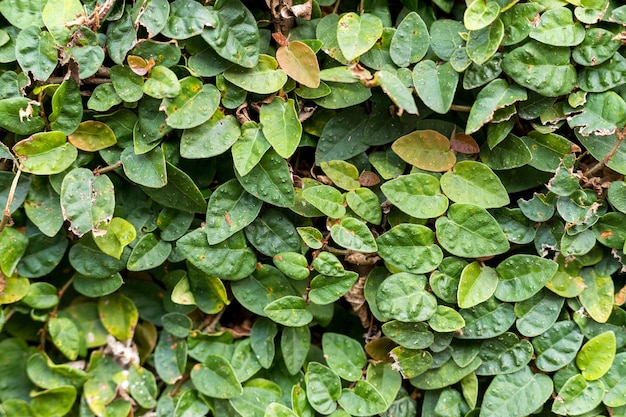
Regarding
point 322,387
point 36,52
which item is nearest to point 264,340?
point 322,387

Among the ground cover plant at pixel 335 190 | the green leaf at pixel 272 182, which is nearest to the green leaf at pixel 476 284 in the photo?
the ground cover plant at pixel 335 190

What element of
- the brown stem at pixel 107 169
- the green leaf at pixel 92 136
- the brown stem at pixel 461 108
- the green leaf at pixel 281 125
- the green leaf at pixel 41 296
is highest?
the brown stem at pixel 461 108

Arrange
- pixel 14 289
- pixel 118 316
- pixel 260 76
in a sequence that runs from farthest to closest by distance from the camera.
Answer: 1. pixel 118 316
2. pixel 14 289
3. pixel 260 76

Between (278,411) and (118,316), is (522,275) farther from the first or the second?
(118,316)

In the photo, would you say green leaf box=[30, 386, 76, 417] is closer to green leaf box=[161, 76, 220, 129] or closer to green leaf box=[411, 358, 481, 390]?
green leaf box=[161, 76, 220, 129]

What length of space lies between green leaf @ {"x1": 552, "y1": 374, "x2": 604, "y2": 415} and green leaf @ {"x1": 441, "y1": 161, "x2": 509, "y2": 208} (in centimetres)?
45

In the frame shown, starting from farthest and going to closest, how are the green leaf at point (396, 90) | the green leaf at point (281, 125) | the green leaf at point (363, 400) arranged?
the green leaf at point (363, 400), the green leaf at point (281, 125), the green leaf at point (396, 90)

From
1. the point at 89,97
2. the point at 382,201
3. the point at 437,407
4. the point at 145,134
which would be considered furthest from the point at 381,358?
the point at 89,97

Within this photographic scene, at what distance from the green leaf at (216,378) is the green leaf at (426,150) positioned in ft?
2.14

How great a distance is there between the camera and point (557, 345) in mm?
1282


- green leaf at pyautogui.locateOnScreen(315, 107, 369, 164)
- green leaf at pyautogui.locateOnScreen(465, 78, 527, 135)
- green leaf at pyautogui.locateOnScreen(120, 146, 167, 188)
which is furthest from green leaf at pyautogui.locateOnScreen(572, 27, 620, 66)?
green leaf at pyautogui.locateOnScreen(120, 146, 167, 188)

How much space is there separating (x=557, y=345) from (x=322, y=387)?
0.56 m

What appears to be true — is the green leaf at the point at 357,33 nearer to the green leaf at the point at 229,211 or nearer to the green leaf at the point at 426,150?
the green leaf at the point at 426,150

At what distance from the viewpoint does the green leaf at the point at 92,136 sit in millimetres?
1255
